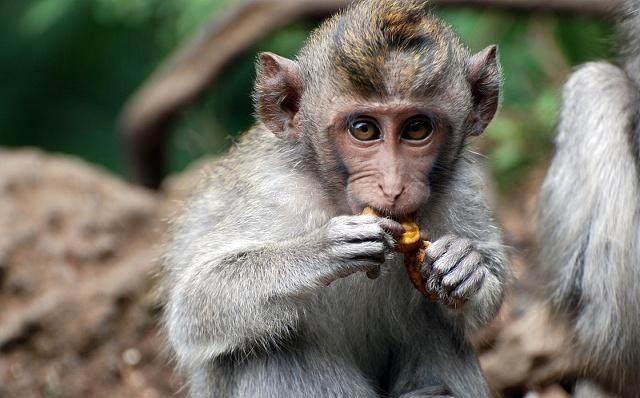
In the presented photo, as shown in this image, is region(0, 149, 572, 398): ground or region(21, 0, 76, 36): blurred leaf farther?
region(21, 0, 76, 36): blurred leaf

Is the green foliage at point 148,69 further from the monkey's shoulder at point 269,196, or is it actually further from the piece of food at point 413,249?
the piece of food at point 413,249

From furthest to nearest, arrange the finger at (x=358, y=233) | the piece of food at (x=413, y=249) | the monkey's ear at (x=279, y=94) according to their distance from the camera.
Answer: the monkey's ear at (x=279, y=94) → the piece of food at (x=413, y=249) → the finger at (x=358, y=233)

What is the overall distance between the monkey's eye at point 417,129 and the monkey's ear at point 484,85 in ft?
1.59

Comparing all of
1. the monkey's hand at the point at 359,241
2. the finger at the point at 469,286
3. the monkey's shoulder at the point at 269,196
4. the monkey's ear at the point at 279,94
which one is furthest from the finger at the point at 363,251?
the monkey's ear at the point at 279,94

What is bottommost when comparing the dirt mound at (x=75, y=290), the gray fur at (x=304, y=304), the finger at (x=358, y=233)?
the dirt mound at (x=75, y=290)

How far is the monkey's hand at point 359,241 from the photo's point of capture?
5727 mm

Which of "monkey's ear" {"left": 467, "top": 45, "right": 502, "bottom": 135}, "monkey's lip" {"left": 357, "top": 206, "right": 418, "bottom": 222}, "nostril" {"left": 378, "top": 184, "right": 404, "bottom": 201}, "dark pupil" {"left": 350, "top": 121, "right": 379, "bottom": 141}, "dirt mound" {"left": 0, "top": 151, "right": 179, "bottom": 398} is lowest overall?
"dirt mound" {"left": 0, "top": 151, "right": 179, "bottom": 398}

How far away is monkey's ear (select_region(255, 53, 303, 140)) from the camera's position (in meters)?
6.45

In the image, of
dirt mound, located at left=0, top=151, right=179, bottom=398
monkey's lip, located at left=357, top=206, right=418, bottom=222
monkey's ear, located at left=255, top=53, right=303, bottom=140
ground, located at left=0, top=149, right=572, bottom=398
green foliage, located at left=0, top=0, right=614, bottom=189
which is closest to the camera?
monkey's lip, located at left=357, top=206, right=418, bottom=222

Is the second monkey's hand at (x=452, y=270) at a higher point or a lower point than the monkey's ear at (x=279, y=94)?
lower

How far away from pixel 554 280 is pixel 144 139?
5.52 m

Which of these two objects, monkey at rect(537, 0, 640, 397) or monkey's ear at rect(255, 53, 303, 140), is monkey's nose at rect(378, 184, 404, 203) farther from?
→ monkey at rect(537, 0, 640, 397)

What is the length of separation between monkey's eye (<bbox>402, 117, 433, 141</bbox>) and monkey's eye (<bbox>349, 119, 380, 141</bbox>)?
144mm

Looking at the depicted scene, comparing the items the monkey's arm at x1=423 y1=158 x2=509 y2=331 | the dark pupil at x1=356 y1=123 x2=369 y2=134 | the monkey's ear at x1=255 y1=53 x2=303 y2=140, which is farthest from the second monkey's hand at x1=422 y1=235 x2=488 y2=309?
the monkey's ear at x1=255 y1=53 x2=303 y2=140
